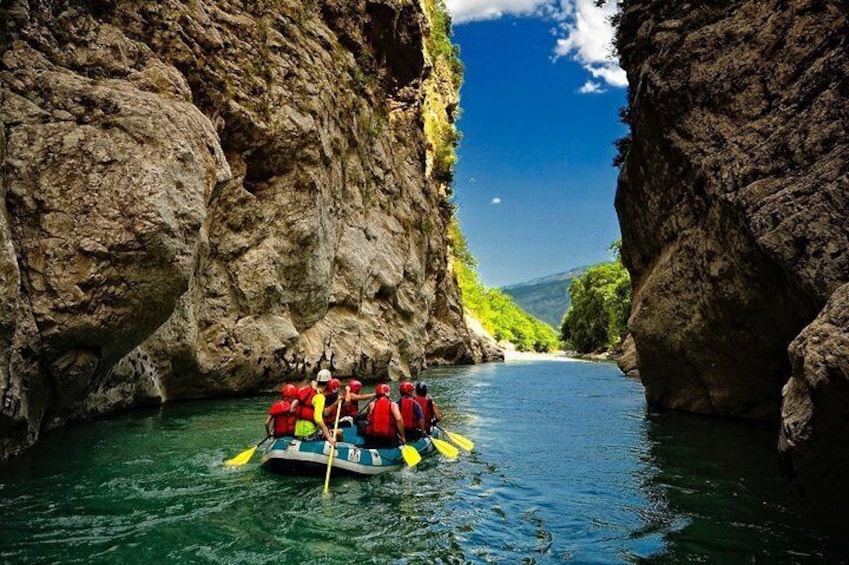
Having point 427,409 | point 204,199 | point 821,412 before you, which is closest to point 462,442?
A: point 427,409

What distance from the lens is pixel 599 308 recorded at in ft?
233

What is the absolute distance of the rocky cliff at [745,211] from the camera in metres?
6.40

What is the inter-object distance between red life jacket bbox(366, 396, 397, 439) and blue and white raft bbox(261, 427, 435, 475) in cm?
43

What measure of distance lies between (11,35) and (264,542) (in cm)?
1035

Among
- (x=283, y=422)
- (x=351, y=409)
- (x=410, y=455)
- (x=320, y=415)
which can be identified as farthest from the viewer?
(x=351, y=409)

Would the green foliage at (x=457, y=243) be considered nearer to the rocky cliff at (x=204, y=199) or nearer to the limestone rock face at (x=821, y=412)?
the rocky cliff at (x=204, y=199)

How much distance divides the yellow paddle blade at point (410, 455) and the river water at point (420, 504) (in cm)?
25

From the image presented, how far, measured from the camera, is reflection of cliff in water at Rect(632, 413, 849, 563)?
21.2 ft

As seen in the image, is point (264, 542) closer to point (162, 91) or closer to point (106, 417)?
point (106, 417)

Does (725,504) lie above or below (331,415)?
below

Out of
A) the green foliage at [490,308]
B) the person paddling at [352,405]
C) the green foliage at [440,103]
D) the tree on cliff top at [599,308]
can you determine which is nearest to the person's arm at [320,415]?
the person paddling at [352,405]

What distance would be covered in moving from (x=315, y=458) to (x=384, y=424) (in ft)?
5.10

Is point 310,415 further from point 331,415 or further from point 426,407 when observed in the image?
point 426,407

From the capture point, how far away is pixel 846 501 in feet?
20.6
